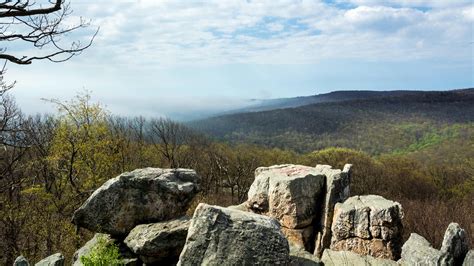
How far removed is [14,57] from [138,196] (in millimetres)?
11202

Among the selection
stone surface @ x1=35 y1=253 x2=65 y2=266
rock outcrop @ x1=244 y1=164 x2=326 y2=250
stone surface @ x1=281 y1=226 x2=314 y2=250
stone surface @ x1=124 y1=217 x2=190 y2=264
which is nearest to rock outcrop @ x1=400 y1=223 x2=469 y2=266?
stone surface @ x1=281 y1=226 x2=314 y2=250

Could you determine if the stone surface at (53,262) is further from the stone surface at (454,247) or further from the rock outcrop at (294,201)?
the stone surface at (454,247)

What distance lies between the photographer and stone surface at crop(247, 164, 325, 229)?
19984mm

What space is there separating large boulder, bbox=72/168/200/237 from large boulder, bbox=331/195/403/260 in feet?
23.3

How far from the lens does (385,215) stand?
18.2 meters

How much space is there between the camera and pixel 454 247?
52.7 ft

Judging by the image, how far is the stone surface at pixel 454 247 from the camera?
1584 centimetres

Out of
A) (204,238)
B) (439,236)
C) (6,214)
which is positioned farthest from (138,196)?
(439,236)

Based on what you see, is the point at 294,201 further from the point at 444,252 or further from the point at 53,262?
the point at 53,262

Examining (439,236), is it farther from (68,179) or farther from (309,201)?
(68,179)

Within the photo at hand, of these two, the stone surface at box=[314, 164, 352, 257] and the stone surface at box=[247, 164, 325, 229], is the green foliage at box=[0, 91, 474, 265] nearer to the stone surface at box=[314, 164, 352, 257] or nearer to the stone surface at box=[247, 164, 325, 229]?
the stone surface at box=[247, 164, 325, 229]

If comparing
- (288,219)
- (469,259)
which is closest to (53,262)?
(288,219)

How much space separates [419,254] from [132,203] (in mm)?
12331

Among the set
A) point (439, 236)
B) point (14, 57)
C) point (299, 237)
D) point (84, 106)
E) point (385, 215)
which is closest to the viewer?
point (14, 57)
